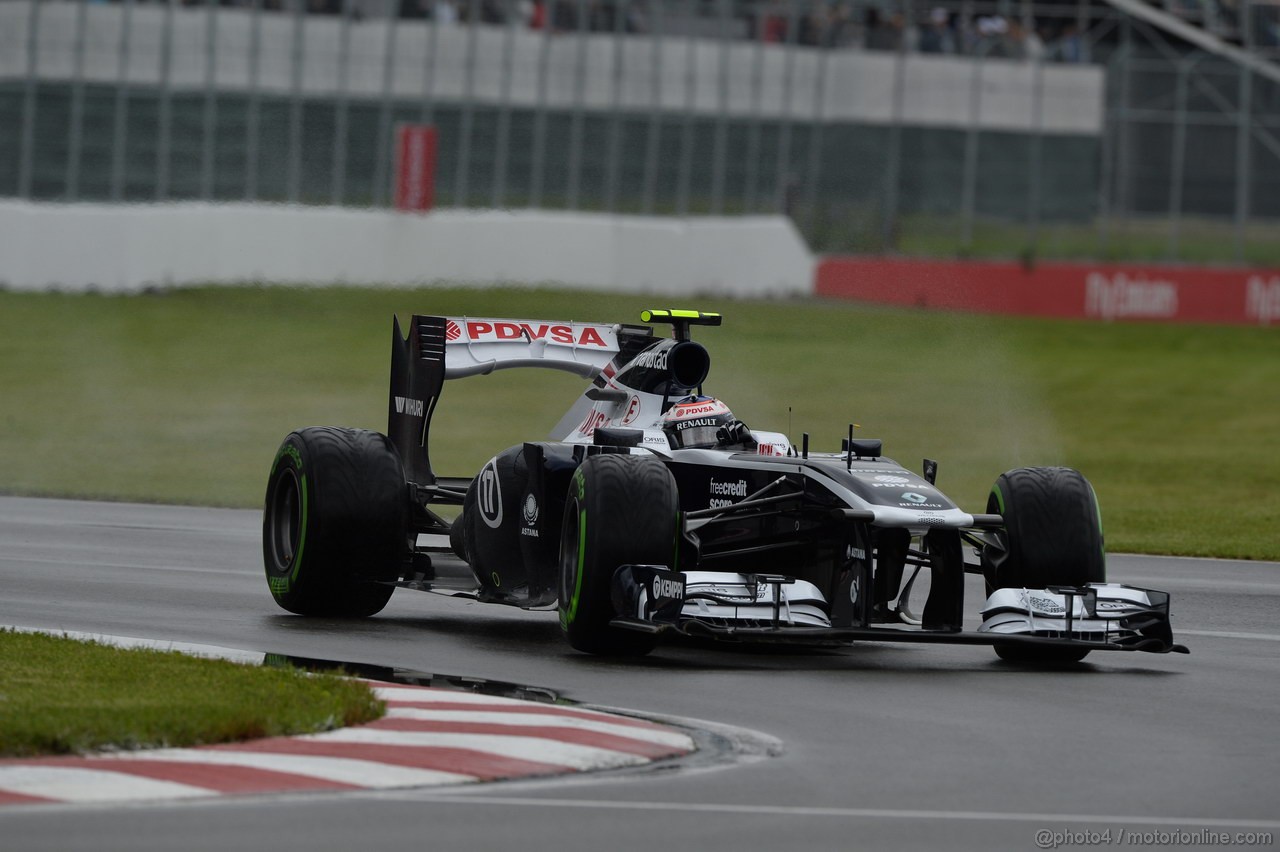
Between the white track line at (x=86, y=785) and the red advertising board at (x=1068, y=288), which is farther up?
the red advertising board at (x=1068, y=288)

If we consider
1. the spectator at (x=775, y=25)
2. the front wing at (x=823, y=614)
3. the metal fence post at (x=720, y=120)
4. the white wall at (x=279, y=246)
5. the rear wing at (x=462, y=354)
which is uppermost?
the spectator at (x=775, y=25)

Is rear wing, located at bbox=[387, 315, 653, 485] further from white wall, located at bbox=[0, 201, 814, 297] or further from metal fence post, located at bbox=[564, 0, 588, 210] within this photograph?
metal fence post, located at bbox=[564, 0, 588, 210]

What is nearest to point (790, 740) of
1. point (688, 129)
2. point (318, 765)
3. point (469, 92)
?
point (318, 765)

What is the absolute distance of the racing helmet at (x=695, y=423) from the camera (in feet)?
41.8

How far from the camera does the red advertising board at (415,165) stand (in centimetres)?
4266

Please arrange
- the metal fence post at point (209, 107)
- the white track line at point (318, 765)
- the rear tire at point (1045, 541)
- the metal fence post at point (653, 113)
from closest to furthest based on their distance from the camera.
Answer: the white track line at point (318, 765) → the rear tire at point (1045, 541) → the metal fence post at point (209, 107) → the metal fence post at point (653, 113)

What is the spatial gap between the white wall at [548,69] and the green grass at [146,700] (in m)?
31.1

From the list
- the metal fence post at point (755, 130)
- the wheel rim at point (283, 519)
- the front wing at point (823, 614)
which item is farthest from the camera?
the metal fence post at point (755, 130)

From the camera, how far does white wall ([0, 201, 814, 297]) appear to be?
130ft

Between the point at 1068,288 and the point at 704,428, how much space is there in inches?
1374

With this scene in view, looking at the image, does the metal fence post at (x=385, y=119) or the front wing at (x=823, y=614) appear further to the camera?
the metal fence post at (x=385, y=119)

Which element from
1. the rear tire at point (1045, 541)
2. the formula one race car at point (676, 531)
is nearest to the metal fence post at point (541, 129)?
the formula one race car at point (676, 531)

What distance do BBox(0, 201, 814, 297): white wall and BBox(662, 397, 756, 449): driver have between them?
950 inches

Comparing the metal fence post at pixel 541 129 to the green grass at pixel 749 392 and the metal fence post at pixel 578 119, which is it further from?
the green grass at pixel 749 392
